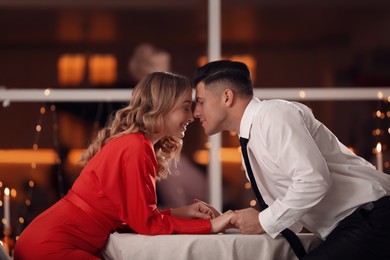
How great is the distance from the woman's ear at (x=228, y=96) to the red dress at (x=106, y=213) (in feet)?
1.02

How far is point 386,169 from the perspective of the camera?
4.66 m

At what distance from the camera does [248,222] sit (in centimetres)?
238

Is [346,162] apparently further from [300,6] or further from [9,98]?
[9,98]

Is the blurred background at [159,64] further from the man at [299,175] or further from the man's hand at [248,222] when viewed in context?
the man's hand at [248,222]

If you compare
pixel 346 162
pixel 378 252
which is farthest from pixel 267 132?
pixel 378 252

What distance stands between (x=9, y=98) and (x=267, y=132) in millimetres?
2676

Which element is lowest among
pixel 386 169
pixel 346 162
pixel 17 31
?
pixel 386 169

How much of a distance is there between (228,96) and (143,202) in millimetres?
485

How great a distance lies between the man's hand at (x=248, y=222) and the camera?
236cm

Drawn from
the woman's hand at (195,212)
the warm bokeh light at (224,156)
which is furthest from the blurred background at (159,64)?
the woman's hand at (195,212)

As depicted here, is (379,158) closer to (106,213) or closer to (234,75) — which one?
(234,75)

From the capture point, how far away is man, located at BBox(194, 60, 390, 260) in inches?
89.6

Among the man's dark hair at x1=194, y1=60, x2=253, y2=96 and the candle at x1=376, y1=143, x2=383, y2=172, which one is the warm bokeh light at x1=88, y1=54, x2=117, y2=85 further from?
the man's dark hair at x1=194, y1=60, x2=253, y2=96

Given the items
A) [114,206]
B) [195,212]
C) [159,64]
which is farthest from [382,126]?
[114,206]
